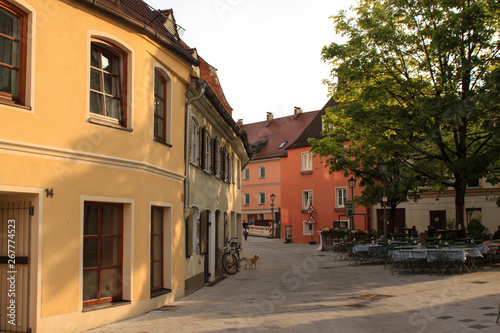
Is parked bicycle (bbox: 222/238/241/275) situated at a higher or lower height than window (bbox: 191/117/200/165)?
lower

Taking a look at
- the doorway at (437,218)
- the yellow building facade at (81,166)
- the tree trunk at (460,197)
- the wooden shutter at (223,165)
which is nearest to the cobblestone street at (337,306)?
the yellow building facade at (81,166)

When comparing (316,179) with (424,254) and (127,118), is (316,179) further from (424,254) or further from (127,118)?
(127,118)

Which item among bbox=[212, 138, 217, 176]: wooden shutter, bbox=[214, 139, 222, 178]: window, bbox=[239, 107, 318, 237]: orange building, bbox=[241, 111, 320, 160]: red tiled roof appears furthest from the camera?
bbox=[239, 107, 318, 237]: orange building

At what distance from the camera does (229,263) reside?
760 inches

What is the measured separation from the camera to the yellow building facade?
26.1 ft

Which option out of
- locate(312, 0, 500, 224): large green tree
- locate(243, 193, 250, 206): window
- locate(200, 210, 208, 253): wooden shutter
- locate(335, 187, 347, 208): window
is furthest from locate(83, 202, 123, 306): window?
locate(243, 193, 250, 206): window

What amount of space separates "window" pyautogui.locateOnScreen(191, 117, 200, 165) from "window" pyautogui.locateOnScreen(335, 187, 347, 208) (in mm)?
30535

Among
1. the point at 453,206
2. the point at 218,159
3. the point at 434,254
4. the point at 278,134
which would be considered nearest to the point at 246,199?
the point at 278,134

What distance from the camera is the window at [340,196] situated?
4383 cm

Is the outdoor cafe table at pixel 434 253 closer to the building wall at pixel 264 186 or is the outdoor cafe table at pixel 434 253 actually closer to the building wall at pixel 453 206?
the building wall at pixel 453 206

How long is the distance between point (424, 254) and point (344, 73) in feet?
26.9

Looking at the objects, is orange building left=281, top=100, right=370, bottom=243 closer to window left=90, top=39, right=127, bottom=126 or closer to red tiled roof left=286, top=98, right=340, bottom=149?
red tiled roof left=286, top=98, right=340, bottom=149

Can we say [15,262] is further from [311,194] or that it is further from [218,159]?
[311,194]

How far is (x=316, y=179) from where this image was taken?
4591 cm
